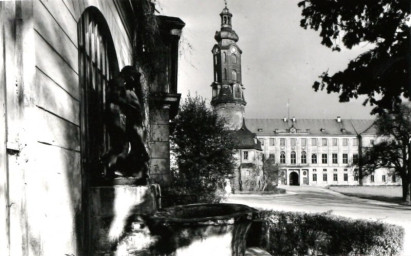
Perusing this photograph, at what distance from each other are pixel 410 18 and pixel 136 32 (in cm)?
552

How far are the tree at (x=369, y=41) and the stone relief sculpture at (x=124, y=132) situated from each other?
A: 490 centimetres

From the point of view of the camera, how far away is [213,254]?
406cm

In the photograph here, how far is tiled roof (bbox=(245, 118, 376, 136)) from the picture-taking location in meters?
93.6

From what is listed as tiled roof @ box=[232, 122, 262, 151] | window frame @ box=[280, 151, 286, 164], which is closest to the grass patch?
tiled roof @ box=[232, 122, 262, 151]

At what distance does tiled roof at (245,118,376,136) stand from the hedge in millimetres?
82000

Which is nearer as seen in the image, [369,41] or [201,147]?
[369,41]

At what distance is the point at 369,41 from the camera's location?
26.4 feet

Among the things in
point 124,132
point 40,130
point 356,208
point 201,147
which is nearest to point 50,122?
point 40,130

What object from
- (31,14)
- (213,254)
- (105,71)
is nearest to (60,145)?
(31,14)

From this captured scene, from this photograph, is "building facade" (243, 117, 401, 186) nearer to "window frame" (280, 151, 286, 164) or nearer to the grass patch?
"window frame" (280, 151, 286, 164)

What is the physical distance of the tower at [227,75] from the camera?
7388 cm

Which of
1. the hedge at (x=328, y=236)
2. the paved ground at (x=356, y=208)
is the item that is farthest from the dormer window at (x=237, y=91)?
the hedge at (x=328, y=236)

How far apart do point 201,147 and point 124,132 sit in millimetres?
20618

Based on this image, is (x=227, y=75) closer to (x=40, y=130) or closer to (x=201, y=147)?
(x=201, y=147)
